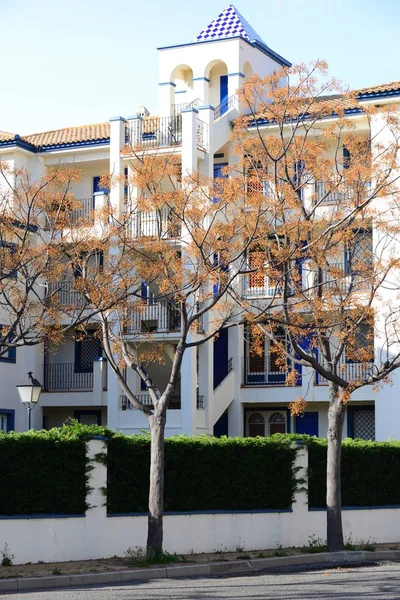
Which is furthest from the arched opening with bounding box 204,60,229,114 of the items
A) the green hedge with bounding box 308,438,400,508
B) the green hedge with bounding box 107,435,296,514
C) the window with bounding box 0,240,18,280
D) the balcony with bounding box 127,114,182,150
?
the window with bounding box 0,240,18,280

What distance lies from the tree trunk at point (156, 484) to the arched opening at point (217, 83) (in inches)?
809

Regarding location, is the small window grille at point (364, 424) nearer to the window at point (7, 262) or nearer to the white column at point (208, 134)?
the white column at point (208, 134)

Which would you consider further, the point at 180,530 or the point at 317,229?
the point at 317,229

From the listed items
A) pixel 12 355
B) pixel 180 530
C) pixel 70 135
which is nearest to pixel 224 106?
pixel 70 135

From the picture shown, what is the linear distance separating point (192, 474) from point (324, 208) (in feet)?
47.8

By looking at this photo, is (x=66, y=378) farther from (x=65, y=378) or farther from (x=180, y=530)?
(x=180, y=530)

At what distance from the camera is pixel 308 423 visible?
38.0 metres

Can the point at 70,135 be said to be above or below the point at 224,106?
below

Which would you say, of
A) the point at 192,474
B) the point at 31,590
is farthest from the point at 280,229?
the point at 31,590

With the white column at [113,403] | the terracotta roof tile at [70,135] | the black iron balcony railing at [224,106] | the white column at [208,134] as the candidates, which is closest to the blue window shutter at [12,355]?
the white column at [113,403]

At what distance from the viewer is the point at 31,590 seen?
17766mm

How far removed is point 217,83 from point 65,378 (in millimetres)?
12040

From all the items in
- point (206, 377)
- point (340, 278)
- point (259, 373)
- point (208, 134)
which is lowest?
point (206, 377)

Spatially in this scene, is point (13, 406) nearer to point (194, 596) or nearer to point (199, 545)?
point (199, 545)
